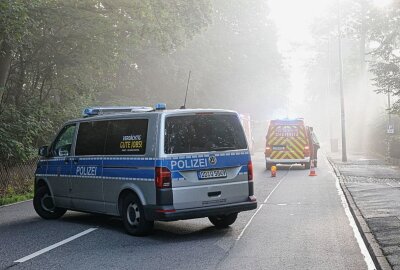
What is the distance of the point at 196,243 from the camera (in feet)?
28.5

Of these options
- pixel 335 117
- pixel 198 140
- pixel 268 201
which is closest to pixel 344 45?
pixel 335 117

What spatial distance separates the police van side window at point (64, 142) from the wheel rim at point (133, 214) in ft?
7.12

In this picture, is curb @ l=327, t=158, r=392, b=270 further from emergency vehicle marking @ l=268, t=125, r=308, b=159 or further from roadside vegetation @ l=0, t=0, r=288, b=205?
emergency vehicle marking @ l=268, t=125, r=308, b=159

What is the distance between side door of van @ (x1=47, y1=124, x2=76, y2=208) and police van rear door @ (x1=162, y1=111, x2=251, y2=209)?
9.07 feet

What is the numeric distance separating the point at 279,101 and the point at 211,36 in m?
24.2

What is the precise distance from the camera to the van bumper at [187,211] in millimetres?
8594

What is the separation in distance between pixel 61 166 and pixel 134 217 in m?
2.48

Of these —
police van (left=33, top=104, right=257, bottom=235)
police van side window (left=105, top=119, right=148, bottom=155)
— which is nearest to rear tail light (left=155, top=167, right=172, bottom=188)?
police van (left=33, top=104, right=257, bottom=235)

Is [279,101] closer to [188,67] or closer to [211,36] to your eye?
[211,36]

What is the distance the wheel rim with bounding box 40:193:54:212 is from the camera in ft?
38.0

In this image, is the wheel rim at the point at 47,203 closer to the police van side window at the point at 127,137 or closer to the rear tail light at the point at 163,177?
the police van side window at the point at 127,137

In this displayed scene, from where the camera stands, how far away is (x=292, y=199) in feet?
47.9

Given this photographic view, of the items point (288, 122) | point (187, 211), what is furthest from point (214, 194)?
point (288, 122)

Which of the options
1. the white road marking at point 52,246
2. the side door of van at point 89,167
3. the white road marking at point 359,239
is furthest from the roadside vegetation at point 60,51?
the white road marking at point 359,239
